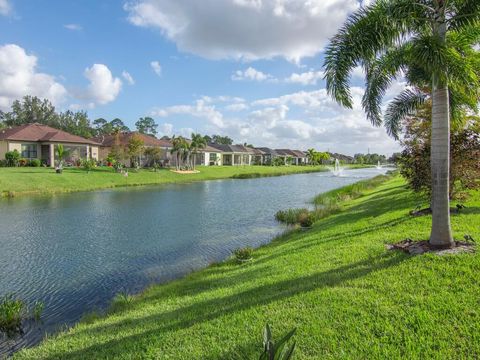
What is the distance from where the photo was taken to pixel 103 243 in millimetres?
16781

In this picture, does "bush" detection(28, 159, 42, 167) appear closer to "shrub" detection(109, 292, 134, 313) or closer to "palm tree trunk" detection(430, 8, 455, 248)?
"shrub" detection(109, 292, 134, 313)

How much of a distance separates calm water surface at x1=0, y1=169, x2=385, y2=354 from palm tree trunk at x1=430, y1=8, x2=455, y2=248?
28.3 feet

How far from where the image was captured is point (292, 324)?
584 cm

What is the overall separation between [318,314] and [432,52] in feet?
21.3

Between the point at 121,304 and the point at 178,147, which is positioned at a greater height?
the point at 178,147

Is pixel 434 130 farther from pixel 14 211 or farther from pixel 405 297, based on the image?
pixel 14 211

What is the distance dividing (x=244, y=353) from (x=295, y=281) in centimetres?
300

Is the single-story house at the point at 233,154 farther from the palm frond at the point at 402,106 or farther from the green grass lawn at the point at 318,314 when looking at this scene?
the green grass lawn at the point at 318,314

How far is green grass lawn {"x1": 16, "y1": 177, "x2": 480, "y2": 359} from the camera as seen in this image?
5074mm

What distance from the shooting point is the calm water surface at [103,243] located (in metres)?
10.9

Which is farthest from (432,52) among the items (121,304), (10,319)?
(10,319)

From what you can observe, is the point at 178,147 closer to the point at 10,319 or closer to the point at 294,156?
the point at 10,319

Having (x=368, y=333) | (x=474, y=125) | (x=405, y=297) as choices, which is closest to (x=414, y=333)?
(x=368, y=333)

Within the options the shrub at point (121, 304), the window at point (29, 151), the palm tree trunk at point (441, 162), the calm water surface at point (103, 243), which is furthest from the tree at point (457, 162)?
the window at point (29, 151)
